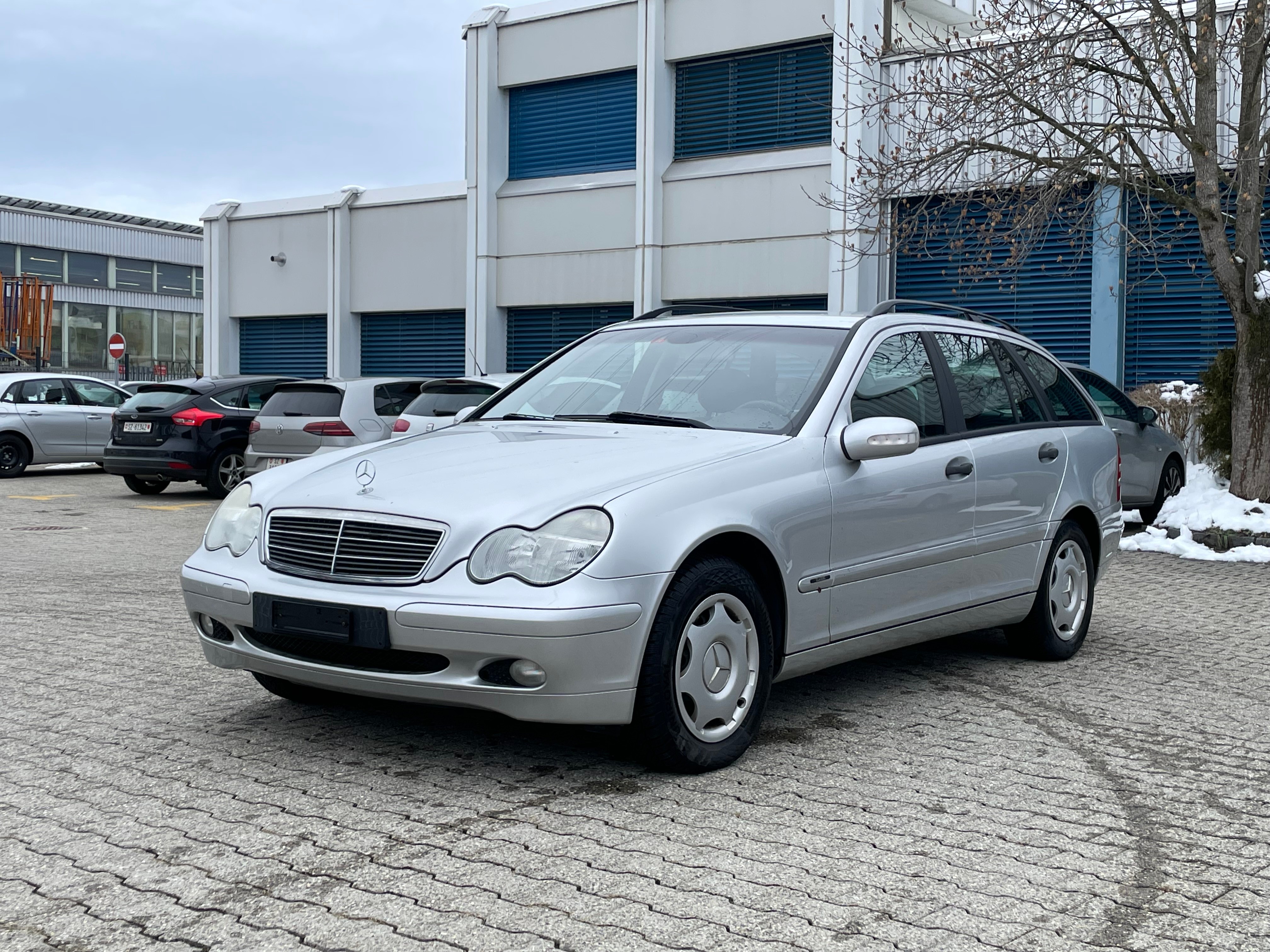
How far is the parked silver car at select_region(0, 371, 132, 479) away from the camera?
69.4ft

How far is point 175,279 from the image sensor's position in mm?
59406

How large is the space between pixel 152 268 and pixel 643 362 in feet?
184

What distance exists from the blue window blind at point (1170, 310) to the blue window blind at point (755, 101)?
5.18m

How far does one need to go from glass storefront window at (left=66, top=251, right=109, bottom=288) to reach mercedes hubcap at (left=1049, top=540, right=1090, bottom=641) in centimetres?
5392

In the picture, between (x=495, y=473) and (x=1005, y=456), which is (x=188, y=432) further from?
(x=495, y=473)

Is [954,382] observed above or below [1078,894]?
above

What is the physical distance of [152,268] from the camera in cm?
5806

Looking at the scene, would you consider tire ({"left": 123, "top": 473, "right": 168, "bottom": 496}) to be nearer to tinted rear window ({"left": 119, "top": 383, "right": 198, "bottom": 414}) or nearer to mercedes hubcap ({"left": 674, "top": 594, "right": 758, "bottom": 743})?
tinted rear window ({"left": 119, "top": 383, "right": 198, "bottom": 414})

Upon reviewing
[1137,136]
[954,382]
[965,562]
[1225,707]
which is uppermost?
[1137,136]

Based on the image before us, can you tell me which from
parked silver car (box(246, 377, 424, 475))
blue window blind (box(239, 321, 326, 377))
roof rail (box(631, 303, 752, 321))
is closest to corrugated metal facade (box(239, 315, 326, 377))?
blue window blind (box(239, 321, 326, 377))

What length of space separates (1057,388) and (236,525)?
4.26m

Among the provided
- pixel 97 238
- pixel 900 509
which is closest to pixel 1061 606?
pixel 900 509

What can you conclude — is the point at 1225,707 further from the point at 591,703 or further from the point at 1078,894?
the point at 591,703

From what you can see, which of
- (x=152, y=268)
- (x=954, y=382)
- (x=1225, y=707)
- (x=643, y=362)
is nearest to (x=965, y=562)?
(x=954, y=382)
